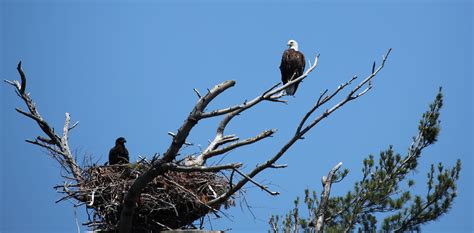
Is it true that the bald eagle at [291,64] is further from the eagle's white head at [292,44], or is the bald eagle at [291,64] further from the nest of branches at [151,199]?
the nest of branches at [151,199]

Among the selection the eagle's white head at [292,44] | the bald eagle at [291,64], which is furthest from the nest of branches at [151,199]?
the eagle's white head at [292,44]

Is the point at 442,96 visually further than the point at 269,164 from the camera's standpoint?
Yes

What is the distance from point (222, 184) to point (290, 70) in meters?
5.99

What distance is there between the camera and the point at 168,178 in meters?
6.56

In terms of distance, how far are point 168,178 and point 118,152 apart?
1.84m

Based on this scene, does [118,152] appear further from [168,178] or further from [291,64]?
[291,64]

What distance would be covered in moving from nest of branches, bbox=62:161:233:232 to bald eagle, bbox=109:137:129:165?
1247 mm

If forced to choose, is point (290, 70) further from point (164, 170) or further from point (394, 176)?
point (164, 170)

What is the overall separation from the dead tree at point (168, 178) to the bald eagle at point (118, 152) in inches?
24.7

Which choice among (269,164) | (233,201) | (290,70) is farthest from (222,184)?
(290,70)

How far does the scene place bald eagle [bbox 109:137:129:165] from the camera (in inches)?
318

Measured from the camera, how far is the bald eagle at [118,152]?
26.5 ft

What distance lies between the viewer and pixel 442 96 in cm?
1100

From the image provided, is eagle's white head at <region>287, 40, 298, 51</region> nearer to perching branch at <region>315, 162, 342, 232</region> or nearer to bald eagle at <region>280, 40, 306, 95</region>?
bald eagle at <region>280, 40, 306, 95</region>
